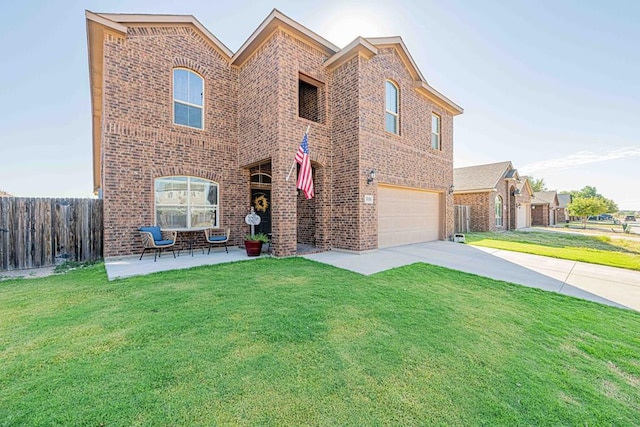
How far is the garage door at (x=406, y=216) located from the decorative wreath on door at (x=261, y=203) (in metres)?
4.86

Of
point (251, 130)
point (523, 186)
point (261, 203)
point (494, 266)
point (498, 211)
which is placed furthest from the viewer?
point (523, 186)

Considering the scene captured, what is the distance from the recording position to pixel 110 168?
7.39 m

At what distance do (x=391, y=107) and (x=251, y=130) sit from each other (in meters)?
5.50

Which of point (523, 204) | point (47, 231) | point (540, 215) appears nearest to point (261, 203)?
point (47, 231)

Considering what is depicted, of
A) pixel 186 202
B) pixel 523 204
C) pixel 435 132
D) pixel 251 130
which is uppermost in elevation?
pixel 435 132

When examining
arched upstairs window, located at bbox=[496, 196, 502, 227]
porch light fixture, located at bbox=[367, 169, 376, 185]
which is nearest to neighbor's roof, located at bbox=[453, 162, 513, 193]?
arched upstairs window, located at bbox=[496, 196, 502, 227]

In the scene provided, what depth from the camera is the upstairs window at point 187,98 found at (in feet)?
28.3

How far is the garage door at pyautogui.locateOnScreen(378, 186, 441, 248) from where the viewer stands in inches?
373

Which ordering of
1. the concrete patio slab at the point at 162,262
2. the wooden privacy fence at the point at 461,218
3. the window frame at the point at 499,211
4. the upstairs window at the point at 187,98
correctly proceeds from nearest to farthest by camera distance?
the concrete patio slab at the point at 162,262
the upstairs window at the point at 187,98
the wooden privacy fence at the point at 461,218
the window frame at the point at 499,211

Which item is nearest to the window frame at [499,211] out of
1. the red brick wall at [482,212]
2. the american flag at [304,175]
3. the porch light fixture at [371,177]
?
the red brick wall at [482,212]

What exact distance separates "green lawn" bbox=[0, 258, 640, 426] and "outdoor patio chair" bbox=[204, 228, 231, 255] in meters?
3.96

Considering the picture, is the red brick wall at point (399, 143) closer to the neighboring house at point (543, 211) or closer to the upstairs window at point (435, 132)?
the upstairs window at point (435, 132)

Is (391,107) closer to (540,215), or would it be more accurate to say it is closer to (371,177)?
(371,177)

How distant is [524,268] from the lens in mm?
6609
